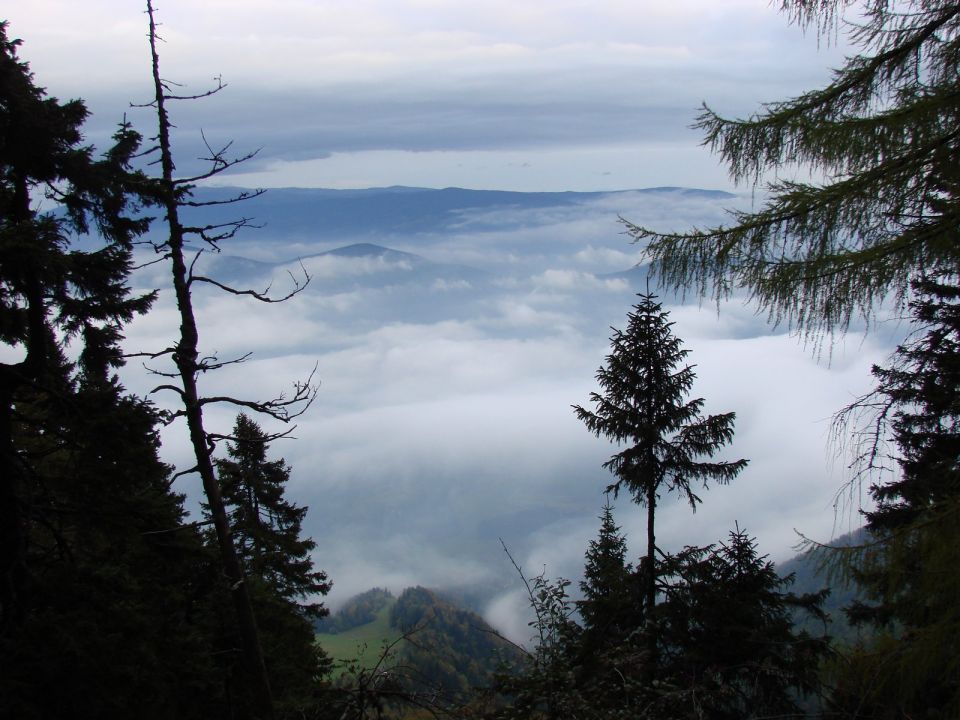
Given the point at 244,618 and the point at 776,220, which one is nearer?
the point at 776,220

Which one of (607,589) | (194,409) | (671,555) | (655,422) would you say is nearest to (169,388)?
(194,409)

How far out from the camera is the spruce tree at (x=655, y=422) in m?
13.3

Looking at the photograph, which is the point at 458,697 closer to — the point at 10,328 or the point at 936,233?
the point at 936,233

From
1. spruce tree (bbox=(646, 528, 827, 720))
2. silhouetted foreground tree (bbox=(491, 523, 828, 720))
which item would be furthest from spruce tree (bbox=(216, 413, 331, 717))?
spruce tree (bbox=(646, 528, 827, 720))

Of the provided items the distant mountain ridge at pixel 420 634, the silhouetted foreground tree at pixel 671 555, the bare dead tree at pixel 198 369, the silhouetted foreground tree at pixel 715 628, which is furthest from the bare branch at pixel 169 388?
the silhouetted foreground tree at pixel 671 555

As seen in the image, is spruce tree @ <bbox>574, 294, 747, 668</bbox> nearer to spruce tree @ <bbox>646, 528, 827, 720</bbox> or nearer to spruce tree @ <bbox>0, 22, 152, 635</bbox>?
spruce tree @ <bbox>646, 528, 827, 720</bbox>

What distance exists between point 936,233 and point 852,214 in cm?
55

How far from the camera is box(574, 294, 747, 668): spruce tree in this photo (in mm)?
13336

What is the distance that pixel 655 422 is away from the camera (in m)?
13.3

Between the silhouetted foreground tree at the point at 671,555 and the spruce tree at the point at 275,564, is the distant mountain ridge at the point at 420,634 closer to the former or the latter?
the spruce tree at the point at 275,564

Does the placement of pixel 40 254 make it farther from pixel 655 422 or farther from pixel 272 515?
pixel 272 515

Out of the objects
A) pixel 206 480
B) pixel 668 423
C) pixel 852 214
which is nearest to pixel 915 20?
pixel 852 214

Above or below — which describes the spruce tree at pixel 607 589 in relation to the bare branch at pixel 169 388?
below

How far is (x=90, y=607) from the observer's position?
20.3ft
